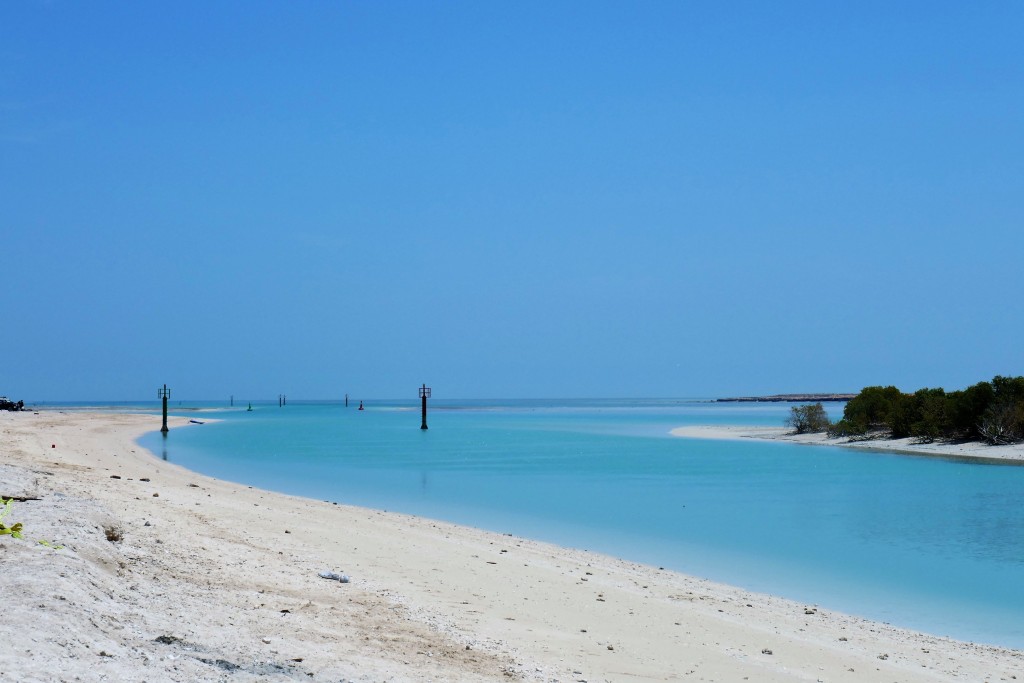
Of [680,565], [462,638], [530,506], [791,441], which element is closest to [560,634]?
[462,638]

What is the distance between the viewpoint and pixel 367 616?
789 centimetres

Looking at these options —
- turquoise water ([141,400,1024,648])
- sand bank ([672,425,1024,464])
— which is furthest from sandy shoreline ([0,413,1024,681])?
sand bank ([672,425,1024,464])

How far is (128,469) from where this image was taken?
23094 millimetres

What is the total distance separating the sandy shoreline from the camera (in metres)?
5.82

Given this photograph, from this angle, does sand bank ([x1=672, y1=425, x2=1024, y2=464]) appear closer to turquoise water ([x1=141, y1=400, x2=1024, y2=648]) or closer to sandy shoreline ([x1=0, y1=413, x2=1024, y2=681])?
turquoise water ([x1=141, y1=400, x2=1024, y2=648])

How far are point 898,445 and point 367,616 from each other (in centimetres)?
4283

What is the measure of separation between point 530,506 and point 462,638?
1449cm

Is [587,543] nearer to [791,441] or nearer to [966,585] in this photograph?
[966,585]

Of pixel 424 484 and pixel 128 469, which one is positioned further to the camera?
pixel 424 484

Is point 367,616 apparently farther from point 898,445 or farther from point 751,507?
point 898,445

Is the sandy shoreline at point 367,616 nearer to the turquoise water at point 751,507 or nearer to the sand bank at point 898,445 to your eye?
the turquoise water at point 751,507

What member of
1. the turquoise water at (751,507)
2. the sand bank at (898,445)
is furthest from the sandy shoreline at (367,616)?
the sand bank at (898,445)

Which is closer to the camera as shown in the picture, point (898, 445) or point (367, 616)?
point (367, 616)

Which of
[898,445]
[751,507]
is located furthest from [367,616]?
[898,445]
